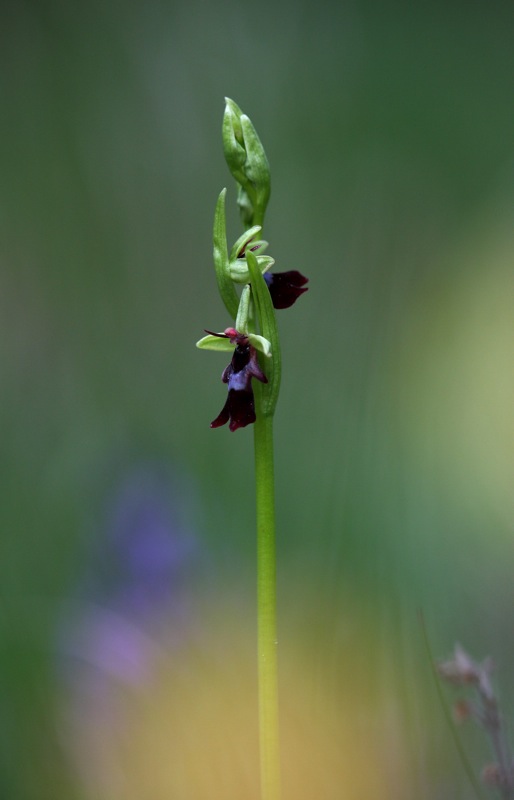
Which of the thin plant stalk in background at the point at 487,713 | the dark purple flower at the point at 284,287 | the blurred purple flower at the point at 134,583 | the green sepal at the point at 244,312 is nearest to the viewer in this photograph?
the thin plant stalk in background at the point at 487,713

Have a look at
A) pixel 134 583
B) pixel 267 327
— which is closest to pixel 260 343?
pixel 267 327

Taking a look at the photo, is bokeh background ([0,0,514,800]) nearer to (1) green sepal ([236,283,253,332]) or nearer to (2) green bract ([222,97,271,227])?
(1) green sepal ([236,283,253,332])

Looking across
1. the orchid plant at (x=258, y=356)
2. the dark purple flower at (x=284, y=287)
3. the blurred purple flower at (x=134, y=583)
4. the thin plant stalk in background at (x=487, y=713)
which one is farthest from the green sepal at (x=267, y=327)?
the blurred purple flower at (x=134, y=583)

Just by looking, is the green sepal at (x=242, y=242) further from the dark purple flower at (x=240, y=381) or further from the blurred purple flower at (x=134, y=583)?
the blurred purple flower at (x=134, y=583)

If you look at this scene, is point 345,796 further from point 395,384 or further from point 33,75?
point 33,75

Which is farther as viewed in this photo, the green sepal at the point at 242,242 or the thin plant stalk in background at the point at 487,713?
the green sepal at the point at 242,242

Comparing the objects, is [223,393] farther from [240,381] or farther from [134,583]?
[240,381]

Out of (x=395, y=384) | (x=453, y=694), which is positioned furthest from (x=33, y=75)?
(x=453, y=694)
